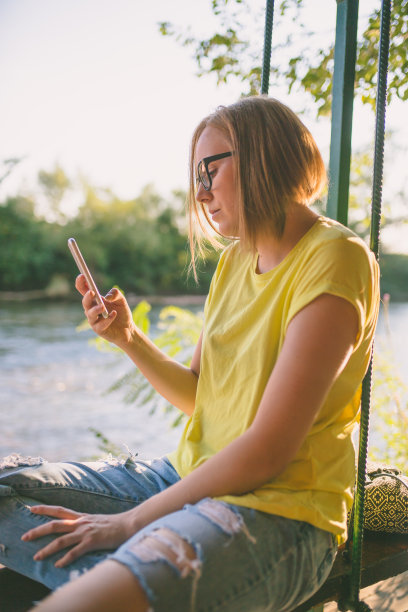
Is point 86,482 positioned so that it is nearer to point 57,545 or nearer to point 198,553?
point 57,545

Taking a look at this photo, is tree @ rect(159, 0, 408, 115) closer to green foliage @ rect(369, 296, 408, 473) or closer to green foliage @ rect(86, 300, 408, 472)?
green foliage @ rect(86, 300, 408, 472)

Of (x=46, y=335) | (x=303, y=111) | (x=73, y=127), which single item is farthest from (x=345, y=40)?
(x=73, y=127)

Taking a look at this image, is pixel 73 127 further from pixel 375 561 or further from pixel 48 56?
pixel 375 561

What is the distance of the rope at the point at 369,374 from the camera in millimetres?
1112

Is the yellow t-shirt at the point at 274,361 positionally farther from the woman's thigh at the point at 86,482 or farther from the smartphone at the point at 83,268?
the smartphone at the point at 83,268

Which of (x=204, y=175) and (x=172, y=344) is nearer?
(x=204, y=175)

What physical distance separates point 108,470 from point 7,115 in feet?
56.9

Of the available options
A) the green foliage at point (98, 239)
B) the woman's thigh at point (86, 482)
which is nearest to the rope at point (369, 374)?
the woman's thigh at point (86, 482)

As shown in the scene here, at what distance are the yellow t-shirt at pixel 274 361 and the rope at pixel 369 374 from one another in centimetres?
8

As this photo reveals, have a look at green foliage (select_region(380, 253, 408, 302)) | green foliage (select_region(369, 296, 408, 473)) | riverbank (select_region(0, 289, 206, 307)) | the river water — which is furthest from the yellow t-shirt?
riverbank (select_region(0, 289, 206, 307))

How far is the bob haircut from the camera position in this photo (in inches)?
41.0

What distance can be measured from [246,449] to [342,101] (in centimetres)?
81

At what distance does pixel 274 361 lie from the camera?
3.26 ft

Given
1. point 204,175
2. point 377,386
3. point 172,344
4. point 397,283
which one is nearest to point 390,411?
point 377,386
